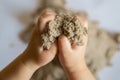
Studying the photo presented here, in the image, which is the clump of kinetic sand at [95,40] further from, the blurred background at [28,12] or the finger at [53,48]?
the finger at [53,48]

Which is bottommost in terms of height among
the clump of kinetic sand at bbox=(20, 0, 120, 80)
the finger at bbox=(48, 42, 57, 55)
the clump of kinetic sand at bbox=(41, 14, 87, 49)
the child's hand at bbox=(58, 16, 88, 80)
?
the clump of kinetic sand at bbox=(20, 0, 120, 80)

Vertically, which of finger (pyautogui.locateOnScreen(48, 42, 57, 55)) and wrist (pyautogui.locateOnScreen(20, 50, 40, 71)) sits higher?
finger (pyautogui.locateOnScreen(48, 42, 57, 55))

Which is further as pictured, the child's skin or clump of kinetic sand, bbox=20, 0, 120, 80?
clump of kinetic sand, bbox=20, 0, 120, 80

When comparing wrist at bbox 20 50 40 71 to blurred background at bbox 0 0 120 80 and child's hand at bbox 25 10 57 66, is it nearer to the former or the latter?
child's hand at bbox 25 10 57 66

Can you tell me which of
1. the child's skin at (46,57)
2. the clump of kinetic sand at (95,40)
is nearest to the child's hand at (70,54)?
the child's skin at (46,57)

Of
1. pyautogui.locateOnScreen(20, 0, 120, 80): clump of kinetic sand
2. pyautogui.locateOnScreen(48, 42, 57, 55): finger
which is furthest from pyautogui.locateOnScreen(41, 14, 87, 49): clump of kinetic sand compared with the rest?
pyautogui.locateOnScreen(20, 0, 120, 80): clump of kinetic sand

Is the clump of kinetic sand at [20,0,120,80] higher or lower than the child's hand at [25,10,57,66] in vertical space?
lower

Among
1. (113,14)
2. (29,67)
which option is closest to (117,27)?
(113,14)

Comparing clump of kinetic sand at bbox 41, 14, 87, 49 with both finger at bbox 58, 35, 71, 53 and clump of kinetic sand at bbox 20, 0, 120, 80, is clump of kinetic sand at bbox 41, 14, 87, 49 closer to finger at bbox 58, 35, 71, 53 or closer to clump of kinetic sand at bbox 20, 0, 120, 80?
finger at bbox 58, 35, 71, 53

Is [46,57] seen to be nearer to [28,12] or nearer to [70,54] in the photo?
[70,54]
